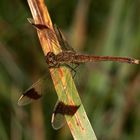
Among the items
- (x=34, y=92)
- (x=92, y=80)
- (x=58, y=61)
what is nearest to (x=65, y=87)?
(x=58, y=61)

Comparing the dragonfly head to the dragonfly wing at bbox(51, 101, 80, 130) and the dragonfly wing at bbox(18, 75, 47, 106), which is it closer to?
the dragonfly wing at bbox(51, 101, 80, 130)

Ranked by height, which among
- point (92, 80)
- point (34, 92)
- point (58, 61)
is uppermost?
point (58, 61)

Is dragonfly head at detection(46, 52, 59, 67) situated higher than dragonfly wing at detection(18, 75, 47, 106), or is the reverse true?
dragonfly head at detection(46, 52, 59, 67)

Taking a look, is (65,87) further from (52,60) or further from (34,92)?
(34,92)

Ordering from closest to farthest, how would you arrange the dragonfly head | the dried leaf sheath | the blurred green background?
1. the dried leaf sheath
2. the dragonfly head
3. the blurred green background

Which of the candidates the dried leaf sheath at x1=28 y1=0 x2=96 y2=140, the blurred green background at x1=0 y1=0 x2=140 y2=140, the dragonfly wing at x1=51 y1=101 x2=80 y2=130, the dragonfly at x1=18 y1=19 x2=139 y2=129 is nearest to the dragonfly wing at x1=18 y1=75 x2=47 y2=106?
the dragonfly at x1=18 y1=19 x2=139 y2=129

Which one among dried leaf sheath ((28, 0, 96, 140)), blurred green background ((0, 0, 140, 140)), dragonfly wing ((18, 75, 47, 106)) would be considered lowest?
blurred green background ((0, 0, 140, 140))

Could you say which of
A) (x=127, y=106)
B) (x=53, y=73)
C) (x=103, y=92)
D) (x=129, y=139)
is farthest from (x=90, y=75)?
(x=53, y=73)

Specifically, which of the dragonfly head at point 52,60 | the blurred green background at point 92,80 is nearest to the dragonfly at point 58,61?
the dragonfly head at point 52,60
